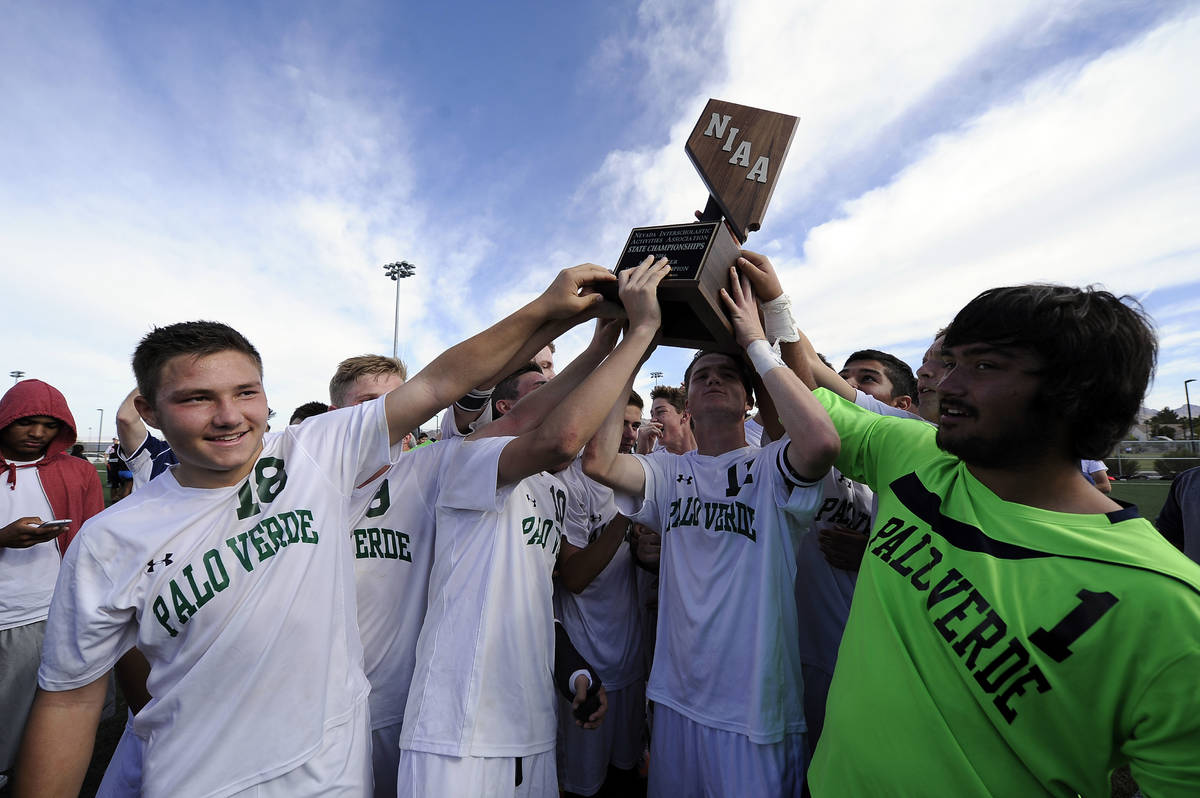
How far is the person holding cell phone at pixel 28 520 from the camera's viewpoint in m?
3.75

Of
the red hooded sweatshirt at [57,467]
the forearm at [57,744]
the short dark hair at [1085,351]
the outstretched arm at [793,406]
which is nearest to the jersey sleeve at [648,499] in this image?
the outstretched arm at [793,406]

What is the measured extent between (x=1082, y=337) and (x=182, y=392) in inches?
106

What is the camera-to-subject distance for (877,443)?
2092 millimetres

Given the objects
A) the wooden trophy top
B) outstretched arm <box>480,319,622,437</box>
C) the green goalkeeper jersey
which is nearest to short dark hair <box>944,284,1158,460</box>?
the green goalkeeper jersey

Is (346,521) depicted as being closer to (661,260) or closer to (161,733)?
(161,733)

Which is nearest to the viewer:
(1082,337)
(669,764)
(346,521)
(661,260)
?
(1082,337)

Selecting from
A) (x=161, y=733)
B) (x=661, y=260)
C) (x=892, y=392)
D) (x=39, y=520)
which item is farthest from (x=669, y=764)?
(x=39, y=520)

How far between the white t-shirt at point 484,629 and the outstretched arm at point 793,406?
110cm

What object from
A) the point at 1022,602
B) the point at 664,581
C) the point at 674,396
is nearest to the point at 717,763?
the point at 664,581

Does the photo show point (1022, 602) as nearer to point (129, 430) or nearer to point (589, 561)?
point (589, 561)

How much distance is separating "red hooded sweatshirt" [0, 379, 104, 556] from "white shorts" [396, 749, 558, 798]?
3.74 m

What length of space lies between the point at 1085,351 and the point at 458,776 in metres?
2.40

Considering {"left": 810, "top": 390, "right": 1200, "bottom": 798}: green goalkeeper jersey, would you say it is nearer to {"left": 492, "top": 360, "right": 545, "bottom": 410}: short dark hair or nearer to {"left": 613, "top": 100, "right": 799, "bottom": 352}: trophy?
{"left": 613, "top": 100, "right": 799, "bottom": 352}: trophy

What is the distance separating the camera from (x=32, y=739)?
1.59 meters
